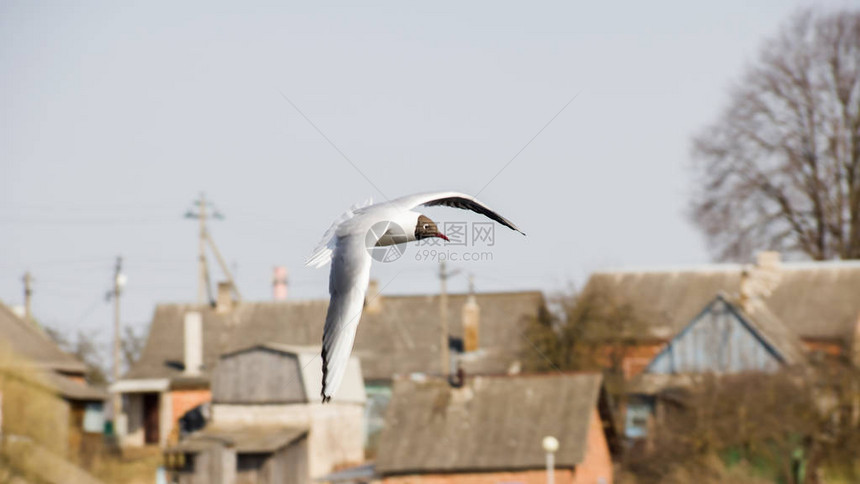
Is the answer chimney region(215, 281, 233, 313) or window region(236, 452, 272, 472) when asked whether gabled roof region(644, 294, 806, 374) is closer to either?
window region(236, 452, 272, 472)

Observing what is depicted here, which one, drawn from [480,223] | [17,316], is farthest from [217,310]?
[480,223]

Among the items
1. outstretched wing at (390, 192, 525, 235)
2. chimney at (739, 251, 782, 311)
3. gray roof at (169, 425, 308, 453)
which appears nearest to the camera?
outstretched wing at (390, 192, 525, 235)

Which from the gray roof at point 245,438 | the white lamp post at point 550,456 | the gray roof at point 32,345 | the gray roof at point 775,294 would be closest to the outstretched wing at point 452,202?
the white lamp post at point 550,456

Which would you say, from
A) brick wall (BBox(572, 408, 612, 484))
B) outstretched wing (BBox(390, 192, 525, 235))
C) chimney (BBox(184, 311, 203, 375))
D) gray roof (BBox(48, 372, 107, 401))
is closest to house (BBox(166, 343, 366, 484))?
gray roof (BBox(48, 372, 107, 401))

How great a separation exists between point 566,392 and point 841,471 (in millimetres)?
6436

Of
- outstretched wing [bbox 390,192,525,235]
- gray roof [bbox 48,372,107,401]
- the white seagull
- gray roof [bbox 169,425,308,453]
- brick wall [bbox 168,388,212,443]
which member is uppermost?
outstretched wing [bbox 390,192,525,235]

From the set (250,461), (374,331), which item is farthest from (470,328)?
(250,461)

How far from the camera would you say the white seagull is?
10406mm

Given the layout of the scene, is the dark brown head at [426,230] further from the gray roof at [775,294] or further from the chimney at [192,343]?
the chimney at [192,343]

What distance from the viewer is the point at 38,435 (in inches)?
1315

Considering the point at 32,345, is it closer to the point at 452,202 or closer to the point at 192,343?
the point at 192,343

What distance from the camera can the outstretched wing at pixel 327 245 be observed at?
11.5 m

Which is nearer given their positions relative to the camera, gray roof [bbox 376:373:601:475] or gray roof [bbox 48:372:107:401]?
gray roof [bbox 376:373:601:475]

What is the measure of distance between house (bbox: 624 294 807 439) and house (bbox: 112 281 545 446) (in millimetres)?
8817
